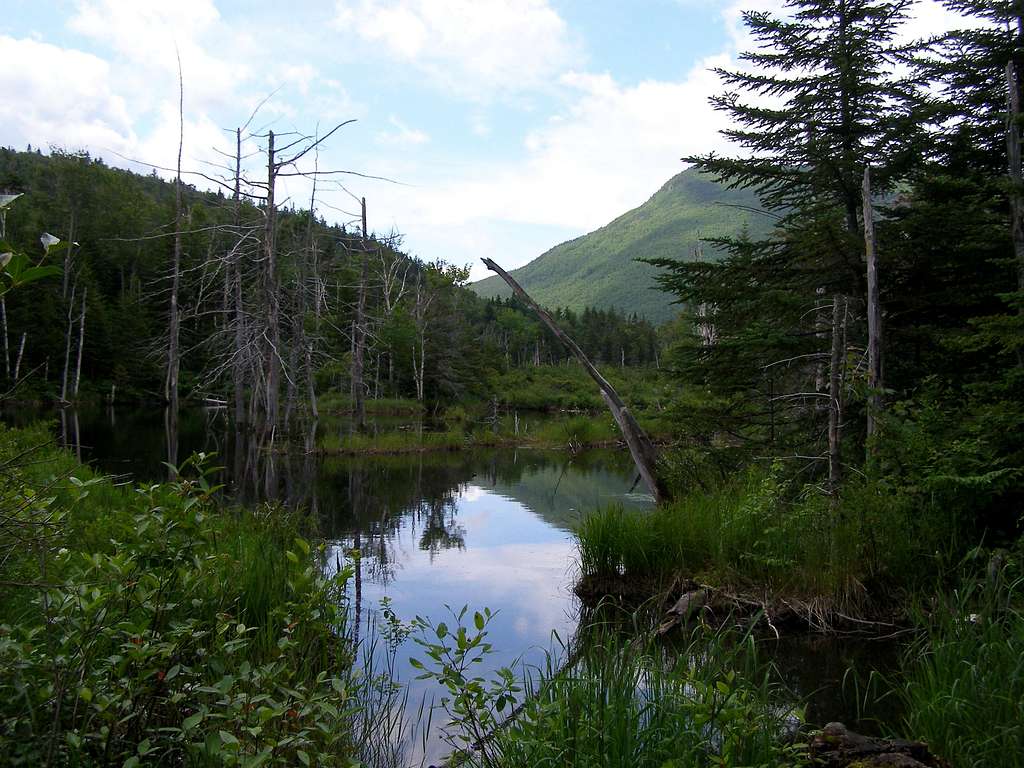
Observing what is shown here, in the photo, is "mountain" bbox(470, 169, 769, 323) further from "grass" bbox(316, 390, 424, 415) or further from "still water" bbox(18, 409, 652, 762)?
"still water" bbox(18, 409, 652, 762)

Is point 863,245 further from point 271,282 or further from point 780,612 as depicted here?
point 271,282

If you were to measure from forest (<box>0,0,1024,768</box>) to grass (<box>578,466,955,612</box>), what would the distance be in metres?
0.03

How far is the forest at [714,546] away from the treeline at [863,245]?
1.8 inches

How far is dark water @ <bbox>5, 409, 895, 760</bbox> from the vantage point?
240 inches

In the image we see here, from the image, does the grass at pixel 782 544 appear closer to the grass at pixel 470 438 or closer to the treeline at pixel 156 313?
the grass at pixel 470 438

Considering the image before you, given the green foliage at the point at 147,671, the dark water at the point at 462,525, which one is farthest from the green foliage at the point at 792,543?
the green foliage at the point at 147,671

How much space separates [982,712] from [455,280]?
4122cm

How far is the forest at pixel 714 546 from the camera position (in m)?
2.93

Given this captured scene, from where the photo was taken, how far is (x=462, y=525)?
1309 centimetres

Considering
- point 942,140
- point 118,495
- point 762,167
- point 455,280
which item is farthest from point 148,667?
point 455,280

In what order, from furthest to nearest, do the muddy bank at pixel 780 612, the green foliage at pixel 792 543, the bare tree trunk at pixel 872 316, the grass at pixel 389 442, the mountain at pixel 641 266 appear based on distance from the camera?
the mountain at pixel 641 266, the grass at pixel 389 442, the bare tree trunk at pixel 872 316, the green foliage at pixel 792 543, the muddy bank at pixel 780 612

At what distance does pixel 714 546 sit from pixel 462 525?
6.58 m

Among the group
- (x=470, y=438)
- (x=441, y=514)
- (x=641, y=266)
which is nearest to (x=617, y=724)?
(x=441, y=514)

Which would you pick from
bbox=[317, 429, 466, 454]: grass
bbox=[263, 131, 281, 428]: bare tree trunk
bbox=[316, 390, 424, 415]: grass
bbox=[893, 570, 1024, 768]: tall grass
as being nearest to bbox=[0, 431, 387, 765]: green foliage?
bbox=[893, 570, 1024, 768]: tall grass
